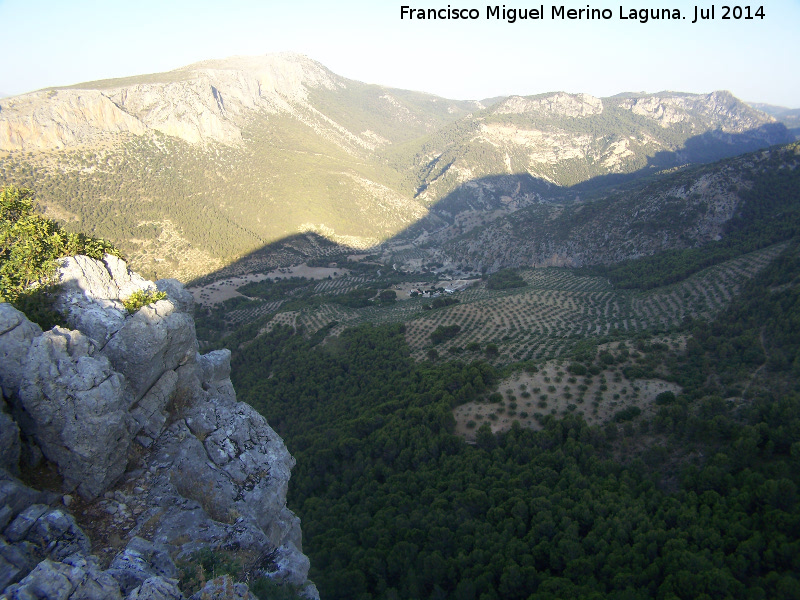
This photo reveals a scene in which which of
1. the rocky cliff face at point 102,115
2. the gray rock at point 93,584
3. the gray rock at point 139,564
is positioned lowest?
the gray rock at point 139,564

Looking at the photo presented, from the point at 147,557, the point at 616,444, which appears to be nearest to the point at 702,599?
the point at 616,444

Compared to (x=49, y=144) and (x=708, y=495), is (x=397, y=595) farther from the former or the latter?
(x=49, y=144)

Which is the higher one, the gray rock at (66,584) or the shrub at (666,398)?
the gray rock at (66,584)

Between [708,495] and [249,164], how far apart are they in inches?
8006

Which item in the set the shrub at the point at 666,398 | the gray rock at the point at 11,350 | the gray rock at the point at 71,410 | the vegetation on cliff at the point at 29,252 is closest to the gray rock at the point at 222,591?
the gray rock at the point at 71,410

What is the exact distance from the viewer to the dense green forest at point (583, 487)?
2323cm

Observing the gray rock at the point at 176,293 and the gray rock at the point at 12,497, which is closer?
the gray rock at the point at 12,497

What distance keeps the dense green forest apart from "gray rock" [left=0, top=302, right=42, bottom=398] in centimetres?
2321

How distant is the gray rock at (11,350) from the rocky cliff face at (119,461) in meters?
0.04

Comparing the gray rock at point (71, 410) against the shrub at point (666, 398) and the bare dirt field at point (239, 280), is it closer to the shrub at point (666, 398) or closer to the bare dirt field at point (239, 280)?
the shrub at point (666, 398)

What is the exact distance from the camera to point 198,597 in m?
12.2

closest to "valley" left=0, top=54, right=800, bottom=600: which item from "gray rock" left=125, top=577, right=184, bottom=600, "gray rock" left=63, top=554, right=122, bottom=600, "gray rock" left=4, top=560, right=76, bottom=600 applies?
"gray rock" left=125, top=577, right=184, bottom=600

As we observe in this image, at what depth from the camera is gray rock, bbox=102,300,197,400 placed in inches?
682

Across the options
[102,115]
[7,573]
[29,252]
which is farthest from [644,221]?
[102,115]
